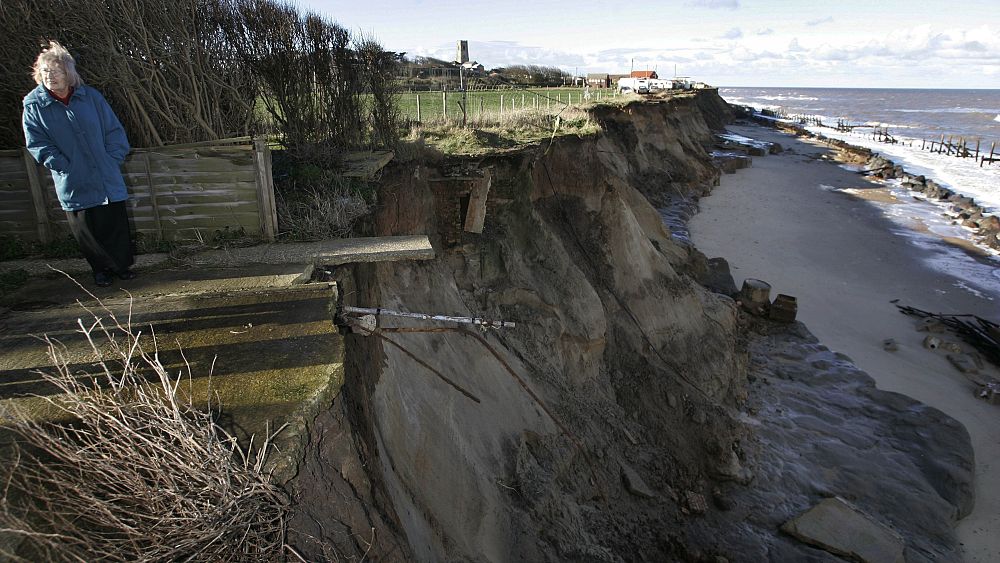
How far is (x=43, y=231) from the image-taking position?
589 centimetres

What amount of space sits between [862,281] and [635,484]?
15162 millimetres

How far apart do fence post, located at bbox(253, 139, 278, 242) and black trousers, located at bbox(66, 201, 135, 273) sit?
4.37 feet

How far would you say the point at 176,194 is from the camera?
6121 millimetres

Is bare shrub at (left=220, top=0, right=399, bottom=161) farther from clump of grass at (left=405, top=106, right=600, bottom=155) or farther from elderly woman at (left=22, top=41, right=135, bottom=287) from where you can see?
elderly woman at (left=22, top=41, right=135, bottom=287)

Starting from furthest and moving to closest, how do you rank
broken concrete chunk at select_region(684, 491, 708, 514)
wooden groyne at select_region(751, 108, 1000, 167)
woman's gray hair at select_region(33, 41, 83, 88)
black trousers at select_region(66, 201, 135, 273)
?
wooden groyne at select_region(751, 108, 1000, 167), broken concrete chunk at select_region(684, 491, 708, 514), black trousers at select_region(66, 201, 135, 273), woman's gray hair at select_region(33, 41, 83, 88)

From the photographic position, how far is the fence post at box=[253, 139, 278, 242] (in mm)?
6164

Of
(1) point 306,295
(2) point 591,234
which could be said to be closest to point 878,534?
(2) point 591,234

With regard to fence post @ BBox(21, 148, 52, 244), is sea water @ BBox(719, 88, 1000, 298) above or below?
below

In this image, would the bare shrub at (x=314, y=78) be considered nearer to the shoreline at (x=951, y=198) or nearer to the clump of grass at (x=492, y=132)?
the clump of grass at (x=492, y=132)

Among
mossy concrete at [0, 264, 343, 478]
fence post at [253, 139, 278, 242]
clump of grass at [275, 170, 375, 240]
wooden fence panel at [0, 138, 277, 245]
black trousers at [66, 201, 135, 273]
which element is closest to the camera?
mossy concrete at [0, 264, 343, 478]

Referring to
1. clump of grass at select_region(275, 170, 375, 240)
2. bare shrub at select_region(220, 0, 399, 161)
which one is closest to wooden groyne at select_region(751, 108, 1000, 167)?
bare shrub at select_region(220, 0, 399, 161)

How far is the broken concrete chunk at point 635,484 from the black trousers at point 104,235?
22.5 ft

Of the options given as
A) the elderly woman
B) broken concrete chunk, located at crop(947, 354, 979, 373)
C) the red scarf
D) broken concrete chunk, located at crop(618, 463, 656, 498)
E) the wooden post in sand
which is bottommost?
broken concrete chunk, located at crop(947, 354, 979, 373)

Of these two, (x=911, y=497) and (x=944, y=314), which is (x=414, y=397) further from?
(x=944, y=314)
